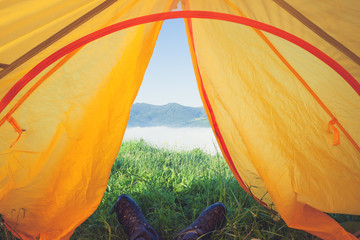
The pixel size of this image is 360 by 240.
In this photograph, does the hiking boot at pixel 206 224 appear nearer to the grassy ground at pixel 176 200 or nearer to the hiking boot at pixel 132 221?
the grassy ground at pixel 176 200

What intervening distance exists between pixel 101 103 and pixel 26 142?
44cm

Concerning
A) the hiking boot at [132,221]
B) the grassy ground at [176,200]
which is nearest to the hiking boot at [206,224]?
the grassy ground at [176,200]

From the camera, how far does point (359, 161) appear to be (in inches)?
52.9

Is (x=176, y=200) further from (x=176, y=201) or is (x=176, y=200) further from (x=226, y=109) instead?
(x=226, y=109)

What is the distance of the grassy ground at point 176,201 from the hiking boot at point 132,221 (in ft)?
0.24

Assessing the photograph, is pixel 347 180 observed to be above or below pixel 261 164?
below

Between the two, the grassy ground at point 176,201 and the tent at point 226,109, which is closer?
the tent at point 226,109

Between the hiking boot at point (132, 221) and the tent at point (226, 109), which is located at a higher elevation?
the tent at point (226, 109)

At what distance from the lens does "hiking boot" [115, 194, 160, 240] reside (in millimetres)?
1249

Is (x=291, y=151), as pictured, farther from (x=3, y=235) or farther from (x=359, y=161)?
(x=3, y=235)

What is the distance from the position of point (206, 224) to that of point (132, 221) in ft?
1.41

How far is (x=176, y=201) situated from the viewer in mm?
1834

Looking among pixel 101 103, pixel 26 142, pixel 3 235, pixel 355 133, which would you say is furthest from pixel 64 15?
pixel 355 133

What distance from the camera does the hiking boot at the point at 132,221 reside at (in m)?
1.25
